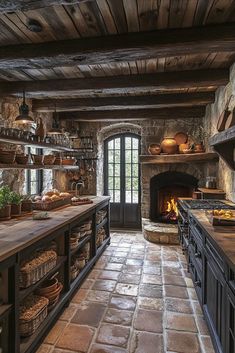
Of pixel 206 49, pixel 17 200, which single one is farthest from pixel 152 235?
pixel 206 49

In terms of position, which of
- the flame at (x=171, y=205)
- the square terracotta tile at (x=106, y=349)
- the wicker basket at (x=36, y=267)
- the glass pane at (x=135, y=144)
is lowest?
the square terracotta tile at (x=106, y=349)

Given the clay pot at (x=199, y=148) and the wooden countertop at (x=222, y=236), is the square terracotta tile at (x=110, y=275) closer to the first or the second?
the wooden countertop at (x=222, y=236)

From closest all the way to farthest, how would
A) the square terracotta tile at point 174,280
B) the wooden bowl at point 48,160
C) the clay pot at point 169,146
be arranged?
the square terracotta tile at point 174,280 → the wooden bowl at point 48,160 → the clay pot at point 169,146

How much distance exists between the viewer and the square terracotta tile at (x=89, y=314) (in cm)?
228

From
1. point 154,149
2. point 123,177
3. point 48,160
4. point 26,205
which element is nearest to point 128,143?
point 123,177

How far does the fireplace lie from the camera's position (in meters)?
5.34

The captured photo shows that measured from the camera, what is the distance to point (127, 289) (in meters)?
2.91

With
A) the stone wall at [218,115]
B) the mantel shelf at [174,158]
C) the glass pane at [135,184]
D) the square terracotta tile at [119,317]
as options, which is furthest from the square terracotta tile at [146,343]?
the glass pane at [135,184]

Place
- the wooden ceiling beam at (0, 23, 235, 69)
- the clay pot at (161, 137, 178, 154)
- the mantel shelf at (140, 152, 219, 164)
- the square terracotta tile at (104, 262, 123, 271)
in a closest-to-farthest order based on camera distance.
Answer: the wooden ceiling beam at (0, 23, 235, 69) → the square terracotta tile at (104, 262, 123, 271) → the mantel shelf at (140, 152, 219, 164) → the clay pot at (161, 137, 178, 154)

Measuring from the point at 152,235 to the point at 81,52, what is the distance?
3576 mm

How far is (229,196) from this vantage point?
353cm

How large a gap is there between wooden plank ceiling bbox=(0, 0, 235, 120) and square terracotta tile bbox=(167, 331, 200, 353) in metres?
2.52

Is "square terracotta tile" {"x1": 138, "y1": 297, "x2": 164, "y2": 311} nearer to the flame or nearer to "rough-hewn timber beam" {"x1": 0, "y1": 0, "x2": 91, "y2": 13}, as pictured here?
"rough-hewn timber beam" {"x1": 0, "y1": 0, "x2": 91, "y2": 13}

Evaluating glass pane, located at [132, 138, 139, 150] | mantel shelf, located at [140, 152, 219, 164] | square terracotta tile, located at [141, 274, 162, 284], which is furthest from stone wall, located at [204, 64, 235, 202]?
glass pane, located at [132, 138, 139, 150]
